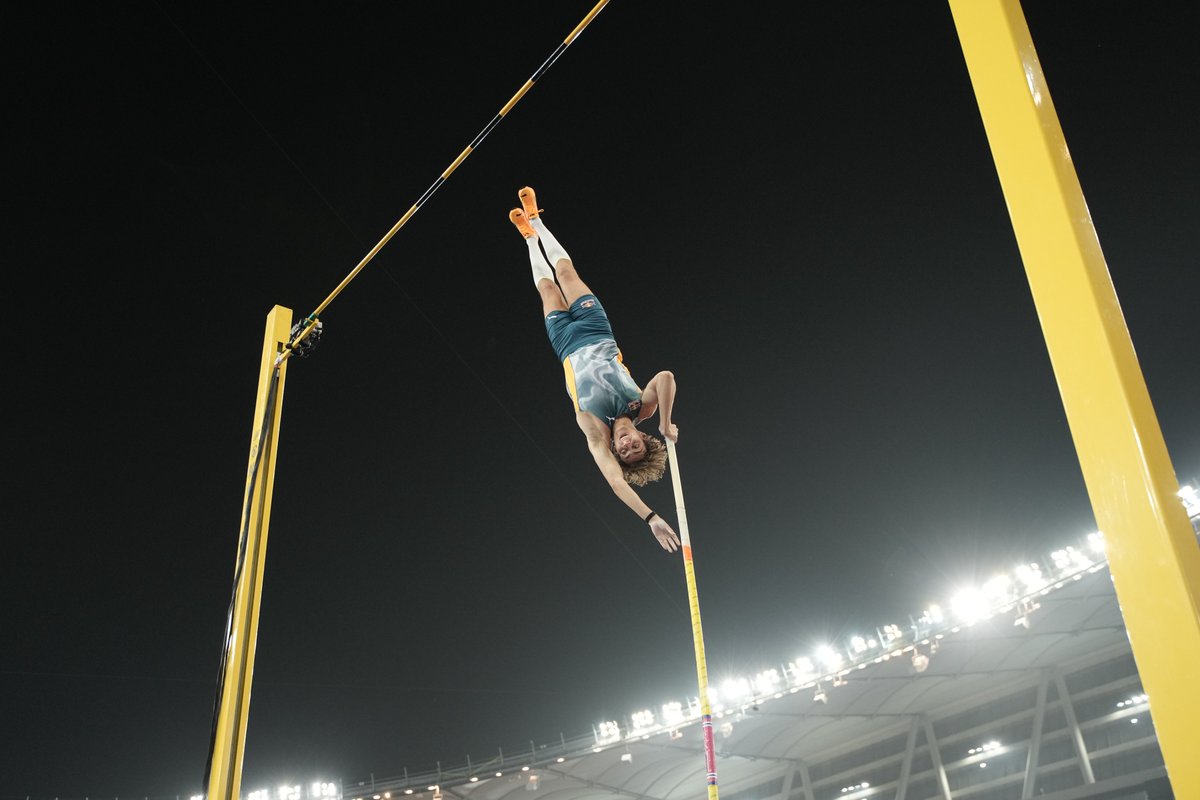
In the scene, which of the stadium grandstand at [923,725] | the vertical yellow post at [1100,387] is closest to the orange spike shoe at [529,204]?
the vertical yellow post at [1100,387]

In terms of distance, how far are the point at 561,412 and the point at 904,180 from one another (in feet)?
16.8

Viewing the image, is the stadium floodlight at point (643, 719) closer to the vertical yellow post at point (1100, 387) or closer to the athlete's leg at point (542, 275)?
the athlete's leg at point (542, 275)

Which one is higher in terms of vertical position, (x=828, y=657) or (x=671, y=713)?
(x=828, y=657)

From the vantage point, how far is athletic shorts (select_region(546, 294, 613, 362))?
15.7ft

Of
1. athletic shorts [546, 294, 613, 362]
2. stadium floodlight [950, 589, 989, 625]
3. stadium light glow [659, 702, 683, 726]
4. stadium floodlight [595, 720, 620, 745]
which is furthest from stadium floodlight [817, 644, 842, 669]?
athletic shorts [546, 294, 613, 362]

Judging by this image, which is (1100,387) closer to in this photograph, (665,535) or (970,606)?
(665,535)

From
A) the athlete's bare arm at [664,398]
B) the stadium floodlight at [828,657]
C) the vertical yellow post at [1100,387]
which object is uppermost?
the athlete's bare arm at [664,398]

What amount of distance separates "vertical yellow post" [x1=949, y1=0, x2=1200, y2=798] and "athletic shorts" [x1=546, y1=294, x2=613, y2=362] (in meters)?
2.56

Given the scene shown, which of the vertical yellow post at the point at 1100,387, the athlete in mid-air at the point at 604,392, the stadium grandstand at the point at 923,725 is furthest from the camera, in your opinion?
the stadium grandstand at the point at 923,725

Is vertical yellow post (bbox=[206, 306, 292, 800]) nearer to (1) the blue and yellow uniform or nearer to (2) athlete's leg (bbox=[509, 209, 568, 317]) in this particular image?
(2) athlete's leg (bbox=[509, 209, 568, 317])

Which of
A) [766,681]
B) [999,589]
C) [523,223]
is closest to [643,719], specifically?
[766,681]

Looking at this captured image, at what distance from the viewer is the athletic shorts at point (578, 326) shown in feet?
15.7

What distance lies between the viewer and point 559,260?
498 centimetres

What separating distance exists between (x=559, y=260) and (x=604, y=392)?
0.84m
